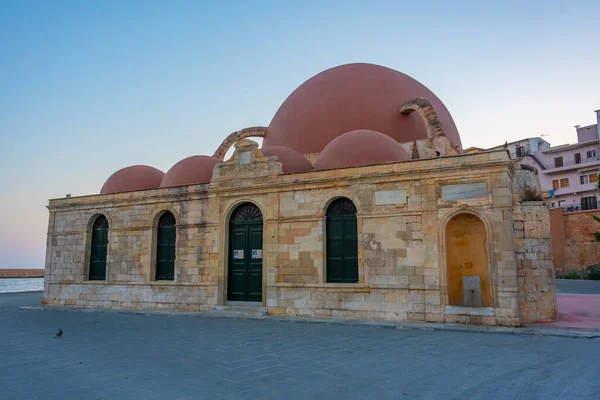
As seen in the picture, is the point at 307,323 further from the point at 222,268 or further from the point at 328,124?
the point at 328,124

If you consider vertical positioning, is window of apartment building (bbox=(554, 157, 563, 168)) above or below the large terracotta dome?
above

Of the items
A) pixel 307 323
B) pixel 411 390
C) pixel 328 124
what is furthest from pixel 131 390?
pixel 328 124

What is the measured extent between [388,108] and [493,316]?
688cm

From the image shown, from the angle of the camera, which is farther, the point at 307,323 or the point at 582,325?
the point at 307,323

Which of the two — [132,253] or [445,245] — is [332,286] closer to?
[445,245]

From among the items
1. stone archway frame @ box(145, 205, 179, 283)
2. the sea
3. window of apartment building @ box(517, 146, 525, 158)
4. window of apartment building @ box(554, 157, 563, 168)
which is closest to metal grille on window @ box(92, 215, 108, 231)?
stone archway frame @ box(145, 205, 179, 283)

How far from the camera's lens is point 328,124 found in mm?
12992

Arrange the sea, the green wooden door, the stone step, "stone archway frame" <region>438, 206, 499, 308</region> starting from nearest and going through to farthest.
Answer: "stone archway frame" <region>438, 206, 499, 308</region>, the stone step, the green wooden door, the sea

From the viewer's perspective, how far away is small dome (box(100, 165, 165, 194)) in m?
14.5

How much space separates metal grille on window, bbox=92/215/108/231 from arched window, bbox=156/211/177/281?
2300 mm

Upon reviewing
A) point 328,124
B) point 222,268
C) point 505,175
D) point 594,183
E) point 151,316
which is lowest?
point 151,316

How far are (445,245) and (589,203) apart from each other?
119 feet

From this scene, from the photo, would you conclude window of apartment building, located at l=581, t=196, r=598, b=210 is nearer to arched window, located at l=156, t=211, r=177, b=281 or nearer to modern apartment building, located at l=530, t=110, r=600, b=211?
modern apartment building, located at l=530, t=110, r=600, b=211

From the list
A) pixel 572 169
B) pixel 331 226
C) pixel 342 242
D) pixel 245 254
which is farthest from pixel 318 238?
pixel 572 169
